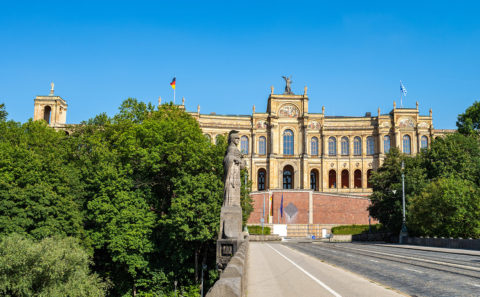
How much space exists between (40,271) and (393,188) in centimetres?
3611

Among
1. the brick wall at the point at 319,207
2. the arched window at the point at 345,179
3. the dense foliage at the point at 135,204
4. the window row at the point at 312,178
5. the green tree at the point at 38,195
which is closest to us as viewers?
the green tree at the point at 38,195

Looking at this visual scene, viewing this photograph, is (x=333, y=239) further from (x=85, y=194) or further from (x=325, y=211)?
(x=85, y=194)

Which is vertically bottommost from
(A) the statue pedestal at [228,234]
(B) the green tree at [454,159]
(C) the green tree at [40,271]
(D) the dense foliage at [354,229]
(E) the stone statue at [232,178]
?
(C) the green tree at [40,271]

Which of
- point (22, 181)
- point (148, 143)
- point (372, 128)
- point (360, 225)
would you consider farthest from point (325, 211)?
point (22, 181)

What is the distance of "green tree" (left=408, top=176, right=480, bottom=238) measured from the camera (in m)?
33.9

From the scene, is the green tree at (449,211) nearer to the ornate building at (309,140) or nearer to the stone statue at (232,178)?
the stone statue at (232,178)

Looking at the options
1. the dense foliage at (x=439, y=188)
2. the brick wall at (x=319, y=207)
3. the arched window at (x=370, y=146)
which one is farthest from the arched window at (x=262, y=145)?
the dense foliage at (x=439, y=188)

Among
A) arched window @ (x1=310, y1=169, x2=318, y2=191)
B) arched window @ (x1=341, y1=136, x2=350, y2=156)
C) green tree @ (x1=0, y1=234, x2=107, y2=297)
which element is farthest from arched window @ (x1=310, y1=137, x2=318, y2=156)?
green tree @ (x1=0, y1=234, x2=107, y2=297)

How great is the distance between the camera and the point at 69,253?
85.5 ft

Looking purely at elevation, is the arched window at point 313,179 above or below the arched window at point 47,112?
below

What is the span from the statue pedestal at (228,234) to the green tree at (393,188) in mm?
31932

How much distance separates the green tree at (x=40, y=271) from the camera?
24.0 m

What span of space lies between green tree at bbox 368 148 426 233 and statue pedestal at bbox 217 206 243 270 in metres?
31.9

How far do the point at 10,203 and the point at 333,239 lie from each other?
38.3 metres
